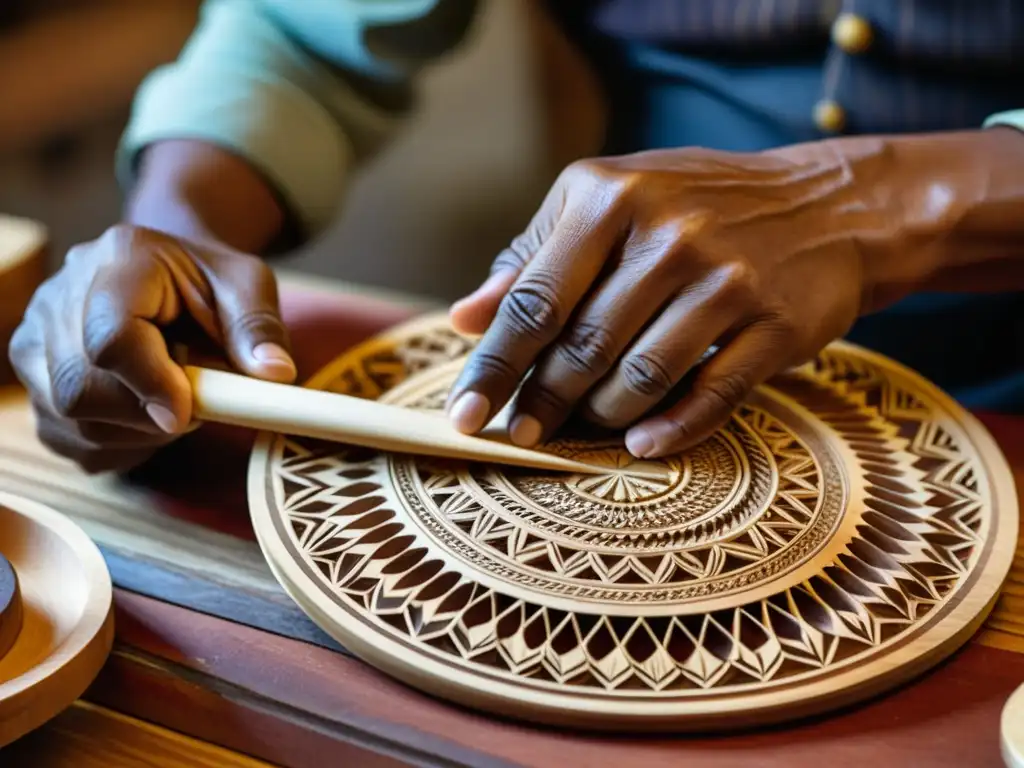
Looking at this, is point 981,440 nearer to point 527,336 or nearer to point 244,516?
point 527,336

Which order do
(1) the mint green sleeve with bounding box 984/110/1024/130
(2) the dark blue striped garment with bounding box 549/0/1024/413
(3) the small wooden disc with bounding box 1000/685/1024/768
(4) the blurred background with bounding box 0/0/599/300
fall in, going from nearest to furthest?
(3) the small wooden disc with bounding box 1000/685/1024/768
(1) the mint green sleeve with bounding box 984/110/1024/130
(2) the dark blue striped garment with bounding box 549/0/1024/413
(4) the blurred background with bounding box 0/0/599/300

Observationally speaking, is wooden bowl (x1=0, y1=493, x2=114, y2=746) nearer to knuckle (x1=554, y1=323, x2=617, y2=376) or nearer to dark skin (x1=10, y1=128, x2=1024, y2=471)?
dark skin (x1=10, y1=128, x2=1024, y2=471)

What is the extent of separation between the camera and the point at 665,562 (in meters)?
0.49

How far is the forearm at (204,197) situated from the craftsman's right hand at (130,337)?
0.08 metres

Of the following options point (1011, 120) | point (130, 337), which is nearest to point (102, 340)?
point (130, 337)

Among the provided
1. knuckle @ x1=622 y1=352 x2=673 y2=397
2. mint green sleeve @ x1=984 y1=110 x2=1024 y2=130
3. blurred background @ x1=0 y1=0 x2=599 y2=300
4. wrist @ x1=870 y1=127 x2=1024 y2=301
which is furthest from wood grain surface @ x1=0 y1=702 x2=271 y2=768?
blurred background @ x1=0 y1=0 x2=599 y2=300

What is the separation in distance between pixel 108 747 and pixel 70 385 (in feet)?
0.67

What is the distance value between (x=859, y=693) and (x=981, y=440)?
23 cm

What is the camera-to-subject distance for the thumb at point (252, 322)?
594mm

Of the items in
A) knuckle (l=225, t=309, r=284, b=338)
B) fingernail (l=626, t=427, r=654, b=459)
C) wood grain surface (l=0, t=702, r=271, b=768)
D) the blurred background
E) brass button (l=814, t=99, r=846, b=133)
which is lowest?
the blurred background

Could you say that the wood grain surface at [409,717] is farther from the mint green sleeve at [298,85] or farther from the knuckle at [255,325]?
the mint green sleeve at [298,85]

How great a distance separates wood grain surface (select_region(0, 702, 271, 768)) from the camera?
0.46m

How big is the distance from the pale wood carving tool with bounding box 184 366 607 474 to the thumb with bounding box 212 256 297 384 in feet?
0.08

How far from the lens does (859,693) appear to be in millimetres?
446
